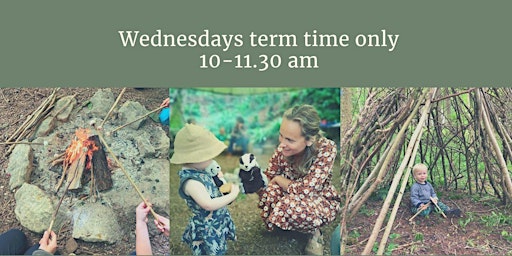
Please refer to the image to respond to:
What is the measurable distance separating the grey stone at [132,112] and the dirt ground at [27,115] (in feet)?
0.19

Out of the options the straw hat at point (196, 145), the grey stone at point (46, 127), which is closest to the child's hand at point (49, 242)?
the grey stone at point (46, 127)

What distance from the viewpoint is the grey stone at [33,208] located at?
824 centimetres

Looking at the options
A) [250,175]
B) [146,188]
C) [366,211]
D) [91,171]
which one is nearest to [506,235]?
[366,211]

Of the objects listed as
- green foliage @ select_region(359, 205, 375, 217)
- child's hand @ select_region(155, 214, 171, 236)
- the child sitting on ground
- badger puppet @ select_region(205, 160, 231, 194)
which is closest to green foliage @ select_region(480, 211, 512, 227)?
the child sitting on ground

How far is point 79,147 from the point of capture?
27.3 ft

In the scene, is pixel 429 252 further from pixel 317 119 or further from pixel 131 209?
pixel 131 209

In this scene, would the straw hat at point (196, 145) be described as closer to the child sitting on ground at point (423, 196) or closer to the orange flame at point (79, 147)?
the orange flame at point (79, 147)

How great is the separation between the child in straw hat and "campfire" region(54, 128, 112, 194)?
882mm

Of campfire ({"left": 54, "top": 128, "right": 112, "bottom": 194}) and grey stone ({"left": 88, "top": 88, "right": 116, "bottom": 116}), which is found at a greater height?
grey stone ({"left": 88, "top": 88, "right": 116, "bottom": 116})

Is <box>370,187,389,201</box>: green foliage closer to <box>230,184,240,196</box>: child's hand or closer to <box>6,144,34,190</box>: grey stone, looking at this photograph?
<box>230,184,240,196</box>: child's hand

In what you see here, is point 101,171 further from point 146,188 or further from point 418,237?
point 418,237

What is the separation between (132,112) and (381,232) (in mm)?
3172

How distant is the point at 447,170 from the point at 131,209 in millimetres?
3689

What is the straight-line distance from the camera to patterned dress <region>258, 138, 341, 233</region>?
7926mm
